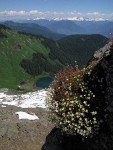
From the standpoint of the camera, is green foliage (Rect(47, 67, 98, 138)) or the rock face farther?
green foliage (Rect(47, 67, 98, 138))

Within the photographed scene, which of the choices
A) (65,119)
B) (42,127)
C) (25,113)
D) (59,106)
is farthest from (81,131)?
(25,113)

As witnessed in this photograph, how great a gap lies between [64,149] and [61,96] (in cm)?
454

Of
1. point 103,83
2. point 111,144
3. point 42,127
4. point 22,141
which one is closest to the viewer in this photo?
point 111,144

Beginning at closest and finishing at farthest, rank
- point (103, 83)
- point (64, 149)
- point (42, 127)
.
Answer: point (103, 83), point (64, 149), point (42, 127)

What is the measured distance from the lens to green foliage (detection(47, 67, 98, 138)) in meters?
16.8

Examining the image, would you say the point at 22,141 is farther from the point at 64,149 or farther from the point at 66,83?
the point at 66,83

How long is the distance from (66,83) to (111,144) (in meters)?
4.62

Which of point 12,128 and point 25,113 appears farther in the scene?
point 25,113

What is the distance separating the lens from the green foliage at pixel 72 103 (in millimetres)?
16812

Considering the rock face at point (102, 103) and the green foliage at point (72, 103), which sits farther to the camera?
the green foliage at point (72, 103)

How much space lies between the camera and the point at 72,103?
17.3 meters

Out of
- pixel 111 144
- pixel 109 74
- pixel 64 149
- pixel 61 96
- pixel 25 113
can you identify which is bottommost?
pixel 25 113

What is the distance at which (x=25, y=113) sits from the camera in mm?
42406

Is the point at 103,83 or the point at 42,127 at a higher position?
the point at 103,83
